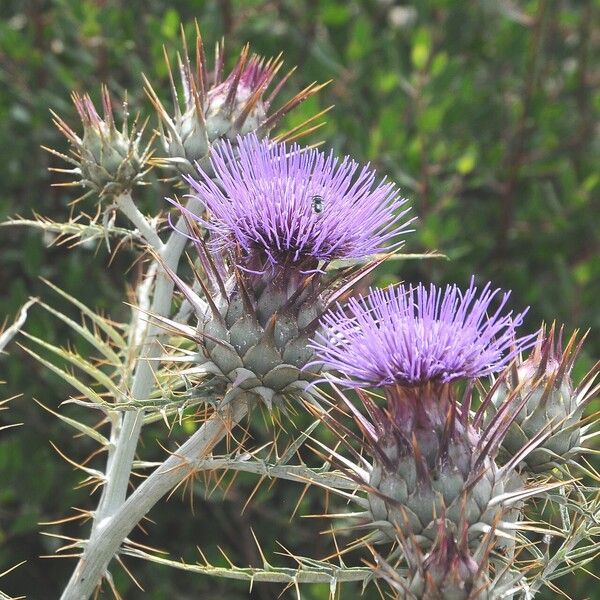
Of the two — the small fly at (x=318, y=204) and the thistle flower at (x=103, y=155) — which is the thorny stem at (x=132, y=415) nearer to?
the thistle flower at (x=103, y=155)

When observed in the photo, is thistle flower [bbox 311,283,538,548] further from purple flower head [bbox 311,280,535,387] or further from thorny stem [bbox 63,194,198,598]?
thorny stem [bbox 63,194,198,598]

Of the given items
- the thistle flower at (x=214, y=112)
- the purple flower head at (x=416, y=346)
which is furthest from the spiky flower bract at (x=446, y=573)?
the thistle flower at (x=214, y=112)

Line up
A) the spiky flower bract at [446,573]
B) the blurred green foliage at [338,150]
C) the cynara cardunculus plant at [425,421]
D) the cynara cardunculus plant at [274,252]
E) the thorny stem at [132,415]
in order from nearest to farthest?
1. the spiky flower bract at [446,573]
2. the cynara cardunculus plant at [425,421]
3. the cynara cardunculus plant at [274,252]
4. the thorny stem at [132,415]
5. the blurred green foliage at [338,150]

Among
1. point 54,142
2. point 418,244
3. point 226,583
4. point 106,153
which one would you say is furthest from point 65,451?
point 106,153

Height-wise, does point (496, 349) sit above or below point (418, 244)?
below

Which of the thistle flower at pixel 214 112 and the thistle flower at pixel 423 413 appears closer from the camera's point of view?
the thistle flower at pixel 423 413

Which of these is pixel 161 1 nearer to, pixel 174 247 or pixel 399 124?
pixel 399 124
